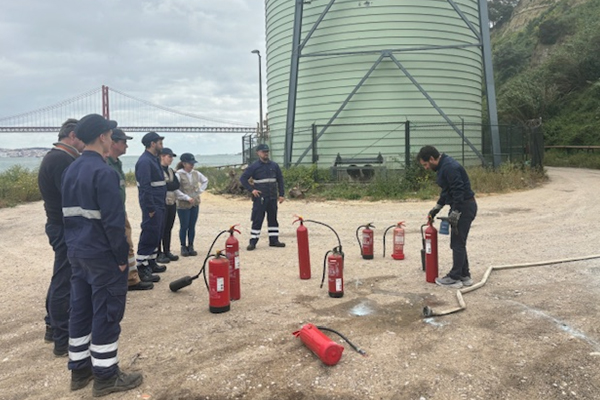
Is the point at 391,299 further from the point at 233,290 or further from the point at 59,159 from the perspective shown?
the point at 59,159

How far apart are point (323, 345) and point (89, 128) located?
2456 mm

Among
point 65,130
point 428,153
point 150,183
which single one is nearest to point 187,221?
point 150,183

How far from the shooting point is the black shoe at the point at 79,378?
3508 millimetres

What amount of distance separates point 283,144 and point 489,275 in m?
14.3

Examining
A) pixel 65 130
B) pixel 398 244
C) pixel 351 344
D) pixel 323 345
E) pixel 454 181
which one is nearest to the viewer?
pixel 323 345

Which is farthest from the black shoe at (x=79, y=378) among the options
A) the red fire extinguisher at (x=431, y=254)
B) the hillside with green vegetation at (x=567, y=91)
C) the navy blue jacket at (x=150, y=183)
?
the hillside with green vegetation at (x=567, y=91)

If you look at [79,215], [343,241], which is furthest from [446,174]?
[79,215]

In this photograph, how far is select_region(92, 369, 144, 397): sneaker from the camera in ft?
11.2

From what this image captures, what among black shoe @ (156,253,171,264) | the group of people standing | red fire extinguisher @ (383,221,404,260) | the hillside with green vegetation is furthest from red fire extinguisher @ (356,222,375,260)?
the hillside with green vegetation

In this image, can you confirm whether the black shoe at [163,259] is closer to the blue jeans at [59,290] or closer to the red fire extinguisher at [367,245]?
the red fire extinguisher at [367,245]

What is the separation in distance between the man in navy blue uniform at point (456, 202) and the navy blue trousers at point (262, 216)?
340cm

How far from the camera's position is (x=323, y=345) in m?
3.71

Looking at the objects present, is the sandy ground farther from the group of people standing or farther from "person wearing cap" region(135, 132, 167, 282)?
"person wearing cap" region(135, 132, 167, 282)

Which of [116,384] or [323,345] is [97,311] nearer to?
[116,384]
